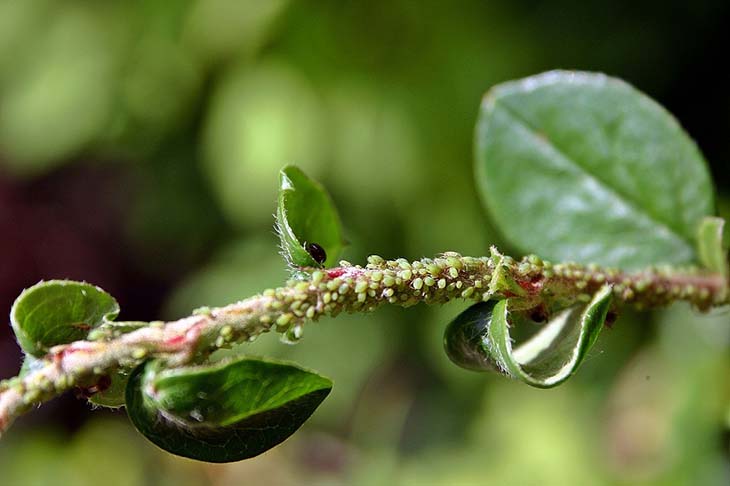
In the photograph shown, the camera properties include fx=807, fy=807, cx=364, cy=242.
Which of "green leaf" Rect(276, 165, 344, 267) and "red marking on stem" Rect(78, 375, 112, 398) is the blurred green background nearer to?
"green leaf" Rect(276, 165, 344, 267)

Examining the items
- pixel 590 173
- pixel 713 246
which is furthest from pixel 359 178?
pixel 713 246

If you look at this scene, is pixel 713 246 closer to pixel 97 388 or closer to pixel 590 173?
pixel 590 173

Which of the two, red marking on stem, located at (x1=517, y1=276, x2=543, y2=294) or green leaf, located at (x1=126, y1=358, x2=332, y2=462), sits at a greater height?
red marking on stem, located at (x1=517, y1=276, x2=543, y2=294)

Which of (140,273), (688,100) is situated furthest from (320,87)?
(140,273)

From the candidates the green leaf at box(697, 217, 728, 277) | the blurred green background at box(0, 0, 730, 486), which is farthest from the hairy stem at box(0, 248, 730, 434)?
the blurred green background at box(0, 0, 730, 486)

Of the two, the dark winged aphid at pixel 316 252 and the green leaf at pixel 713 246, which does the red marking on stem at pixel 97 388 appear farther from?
the green leaf at pixel 713 246

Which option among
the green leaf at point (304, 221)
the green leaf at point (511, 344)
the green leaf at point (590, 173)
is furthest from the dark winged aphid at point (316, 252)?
the green leaf at point (590, 173)
